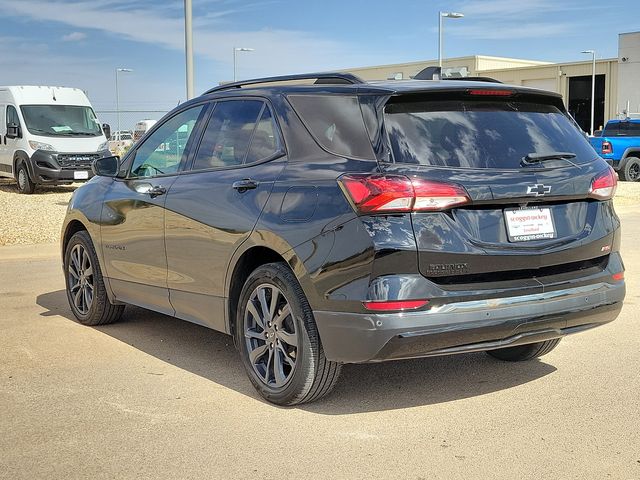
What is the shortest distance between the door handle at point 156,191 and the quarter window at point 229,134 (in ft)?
1.13

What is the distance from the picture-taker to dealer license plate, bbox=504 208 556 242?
4516 mm

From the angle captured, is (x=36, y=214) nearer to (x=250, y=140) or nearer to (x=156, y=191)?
(x=156, y=191)

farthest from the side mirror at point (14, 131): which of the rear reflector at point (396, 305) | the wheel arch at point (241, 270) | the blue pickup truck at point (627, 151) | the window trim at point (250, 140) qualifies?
the rear reflector at point (396, 305)

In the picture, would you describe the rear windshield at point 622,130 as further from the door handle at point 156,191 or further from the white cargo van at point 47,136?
the door handle at point 156,191

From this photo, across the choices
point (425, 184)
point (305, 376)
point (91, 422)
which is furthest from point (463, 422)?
point (91, 422)

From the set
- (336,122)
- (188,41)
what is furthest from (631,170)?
(336,122)

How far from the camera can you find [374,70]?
3292 inches

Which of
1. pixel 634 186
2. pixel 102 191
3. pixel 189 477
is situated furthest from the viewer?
pixel 634 186

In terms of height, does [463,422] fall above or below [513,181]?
below

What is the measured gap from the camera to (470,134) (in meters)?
4.65

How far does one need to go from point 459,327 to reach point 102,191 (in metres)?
3.44

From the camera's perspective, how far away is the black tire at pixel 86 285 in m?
6.88

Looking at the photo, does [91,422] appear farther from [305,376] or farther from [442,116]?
[442,116]

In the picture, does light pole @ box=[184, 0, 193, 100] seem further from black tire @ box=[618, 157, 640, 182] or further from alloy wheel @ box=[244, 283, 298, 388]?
black tire @ box=[618, 157, 640, 182]
